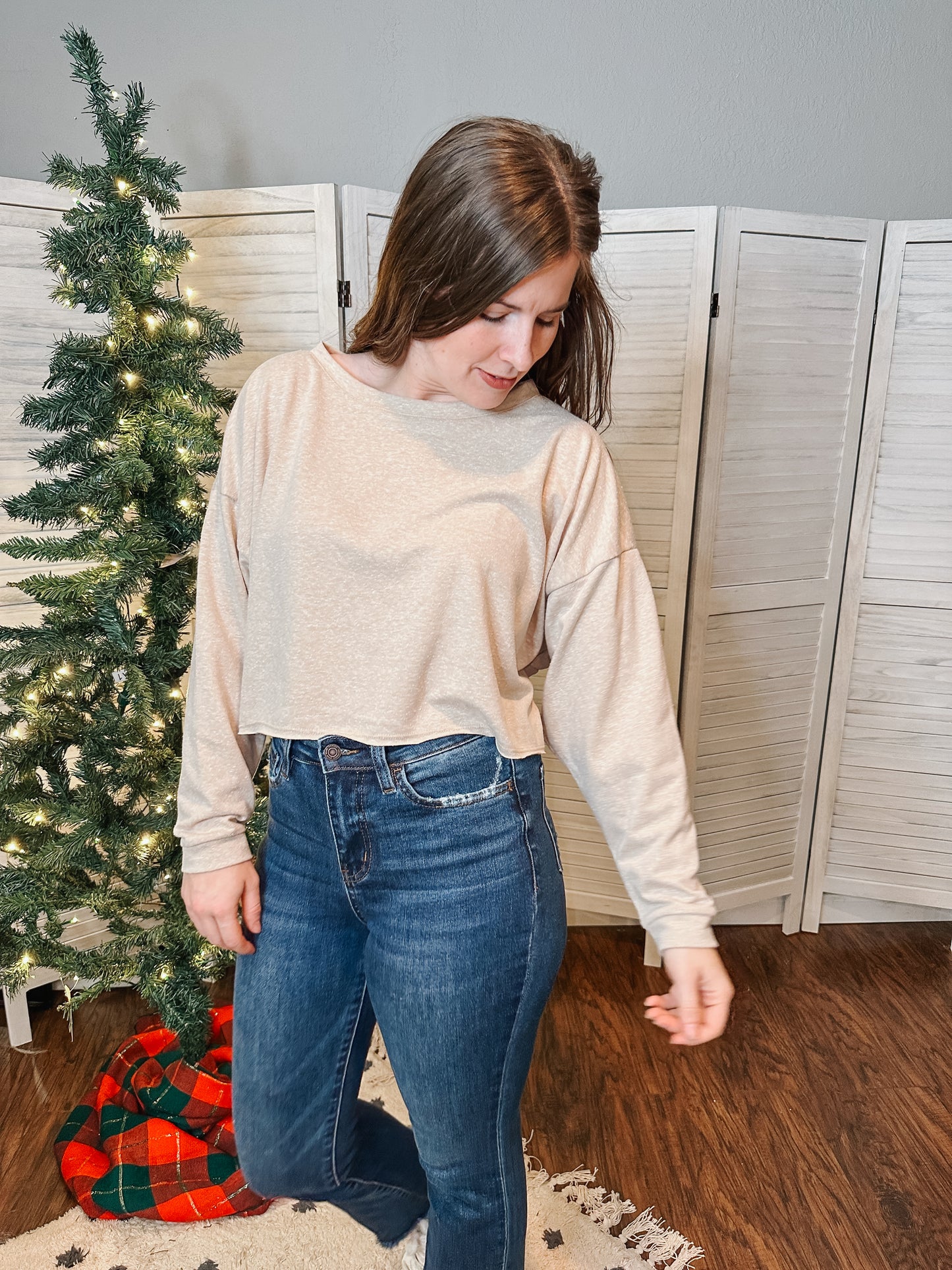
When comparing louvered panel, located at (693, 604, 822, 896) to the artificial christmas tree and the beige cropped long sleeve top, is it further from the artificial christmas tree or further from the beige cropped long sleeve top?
the beige cropped long sleeve top

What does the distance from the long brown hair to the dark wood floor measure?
1.44 m

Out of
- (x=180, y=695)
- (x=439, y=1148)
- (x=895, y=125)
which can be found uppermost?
(x=895, y=125)

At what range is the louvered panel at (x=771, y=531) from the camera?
200 centimetres

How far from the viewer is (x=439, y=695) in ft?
3.08

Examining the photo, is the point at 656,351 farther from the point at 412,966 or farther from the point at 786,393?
the point at 412,966

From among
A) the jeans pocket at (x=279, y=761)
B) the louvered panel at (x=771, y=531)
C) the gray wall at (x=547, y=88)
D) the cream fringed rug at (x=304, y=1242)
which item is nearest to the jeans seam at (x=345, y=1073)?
the jeans pocket at (x=279, y=761)

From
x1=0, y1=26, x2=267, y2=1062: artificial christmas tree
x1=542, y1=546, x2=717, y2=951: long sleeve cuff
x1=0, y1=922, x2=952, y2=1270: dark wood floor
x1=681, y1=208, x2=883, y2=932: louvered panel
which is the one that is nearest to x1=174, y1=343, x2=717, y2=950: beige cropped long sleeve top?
x1=542, y1=546, x2=717, y2=951: long sleeve cuff

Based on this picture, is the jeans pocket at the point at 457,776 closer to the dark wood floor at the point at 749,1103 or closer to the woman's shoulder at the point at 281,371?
the woman's shoulder at the point at 281,371

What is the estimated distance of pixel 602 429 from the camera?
2.08m

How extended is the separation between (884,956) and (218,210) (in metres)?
2.23

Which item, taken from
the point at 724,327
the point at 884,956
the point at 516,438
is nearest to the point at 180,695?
the point at 516,438

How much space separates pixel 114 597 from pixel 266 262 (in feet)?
2.41

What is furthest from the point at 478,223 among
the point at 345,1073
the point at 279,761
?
the point at 345,1073

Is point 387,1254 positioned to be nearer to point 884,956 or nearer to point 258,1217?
point 258,1217
